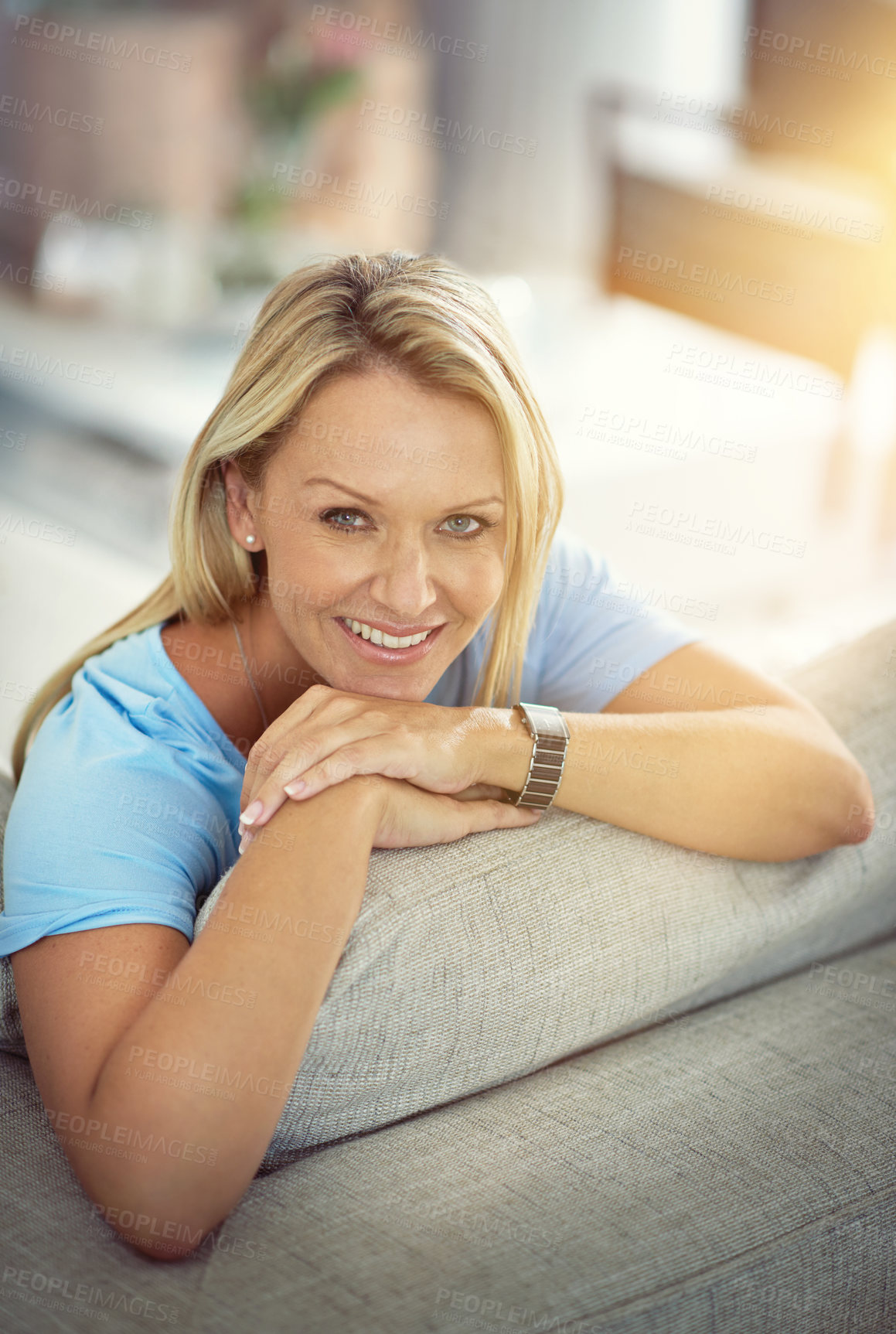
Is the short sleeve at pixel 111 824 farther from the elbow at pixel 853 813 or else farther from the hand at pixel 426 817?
the elbow at pixel 853 813

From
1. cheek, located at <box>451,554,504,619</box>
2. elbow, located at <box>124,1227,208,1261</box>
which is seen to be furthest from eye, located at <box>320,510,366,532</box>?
elbow, located at <box>124,1227,208,1261</box>

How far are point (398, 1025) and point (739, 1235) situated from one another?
0.29 metres

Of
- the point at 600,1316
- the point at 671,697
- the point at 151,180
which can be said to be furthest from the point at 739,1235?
the point at 151,180

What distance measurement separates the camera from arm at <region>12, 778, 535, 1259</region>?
0.83m

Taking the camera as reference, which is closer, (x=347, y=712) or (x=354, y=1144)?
(x=354, y=1144)

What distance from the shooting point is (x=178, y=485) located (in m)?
1.26

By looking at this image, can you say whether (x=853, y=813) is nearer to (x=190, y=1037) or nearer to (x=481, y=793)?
(x=481, y=793)

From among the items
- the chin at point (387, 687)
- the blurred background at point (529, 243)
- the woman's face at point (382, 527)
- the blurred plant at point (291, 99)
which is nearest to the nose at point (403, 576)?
the woman's face at point (382, 527)

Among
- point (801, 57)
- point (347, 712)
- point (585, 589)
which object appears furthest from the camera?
point (801, 57)

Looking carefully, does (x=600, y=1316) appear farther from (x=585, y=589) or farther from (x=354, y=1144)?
(x=585, y=589)

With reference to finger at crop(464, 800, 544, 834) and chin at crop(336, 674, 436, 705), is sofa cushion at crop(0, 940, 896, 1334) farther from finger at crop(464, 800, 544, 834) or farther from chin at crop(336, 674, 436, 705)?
chin at crop(336, 674, 436, 705)

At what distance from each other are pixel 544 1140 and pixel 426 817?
0.87 feet

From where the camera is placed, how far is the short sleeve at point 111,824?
954 millimetres

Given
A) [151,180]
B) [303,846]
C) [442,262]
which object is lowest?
[303,846]
